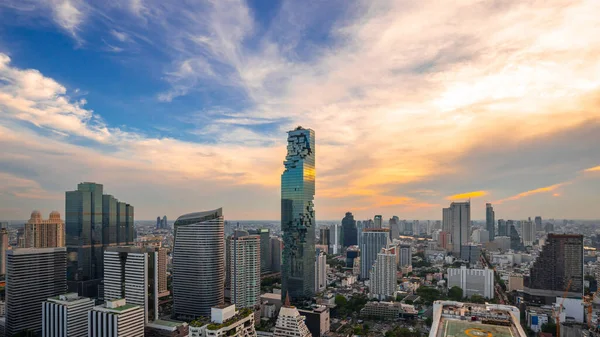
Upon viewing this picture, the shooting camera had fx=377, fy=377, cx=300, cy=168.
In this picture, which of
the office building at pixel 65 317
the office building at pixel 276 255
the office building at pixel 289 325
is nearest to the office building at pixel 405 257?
the office building at pixel 276 255

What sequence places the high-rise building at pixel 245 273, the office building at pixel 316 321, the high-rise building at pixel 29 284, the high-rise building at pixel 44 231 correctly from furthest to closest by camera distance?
1. the high-rise building at pixel 44 231
2. the high-rise building at pixel 245 273
3. the office building at pixel 316 321
4. the high-rise building at pixel 29 284

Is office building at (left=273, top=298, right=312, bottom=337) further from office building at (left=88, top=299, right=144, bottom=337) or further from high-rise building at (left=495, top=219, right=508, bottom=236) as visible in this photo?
high-rise building at (left=495, top=219, right=508, bottom=236)

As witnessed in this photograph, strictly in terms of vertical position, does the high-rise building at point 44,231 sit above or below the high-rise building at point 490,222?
above

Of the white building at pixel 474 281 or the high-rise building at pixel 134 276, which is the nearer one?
the high-rise building at pixel 134 276

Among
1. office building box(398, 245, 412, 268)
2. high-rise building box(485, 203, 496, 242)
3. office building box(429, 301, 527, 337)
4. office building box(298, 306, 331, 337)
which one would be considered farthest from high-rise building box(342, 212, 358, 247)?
office building box(429, 301, 527, 337)

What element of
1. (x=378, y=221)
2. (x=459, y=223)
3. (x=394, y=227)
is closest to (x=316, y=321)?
(x=459, y=223)

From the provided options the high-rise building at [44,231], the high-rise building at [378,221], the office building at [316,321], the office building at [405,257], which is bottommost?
the office building at [405,257]

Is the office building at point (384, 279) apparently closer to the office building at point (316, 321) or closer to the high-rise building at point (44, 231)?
the office building at point (316, 321)
